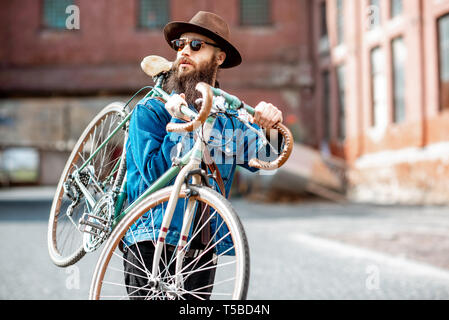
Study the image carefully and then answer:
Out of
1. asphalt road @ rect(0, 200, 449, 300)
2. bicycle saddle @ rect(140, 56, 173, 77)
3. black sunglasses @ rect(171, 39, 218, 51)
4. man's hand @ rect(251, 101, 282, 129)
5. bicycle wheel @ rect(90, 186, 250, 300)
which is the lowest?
asphalt road @ rect(0, 200, 449, 300)

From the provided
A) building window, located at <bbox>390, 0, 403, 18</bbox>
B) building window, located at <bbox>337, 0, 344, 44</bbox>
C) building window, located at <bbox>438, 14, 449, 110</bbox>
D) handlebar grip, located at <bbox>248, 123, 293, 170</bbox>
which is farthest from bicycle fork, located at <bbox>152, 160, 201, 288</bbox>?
building window, located at <bbox>337, 0, 344, 44</bbox>

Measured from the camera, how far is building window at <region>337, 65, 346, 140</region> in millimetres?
23812

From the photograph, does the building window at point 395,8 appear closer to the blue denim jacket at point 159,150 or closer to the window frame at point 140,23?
the window frame at point 140,23

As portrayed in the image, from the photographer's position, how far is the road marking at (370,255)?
7.09 metres

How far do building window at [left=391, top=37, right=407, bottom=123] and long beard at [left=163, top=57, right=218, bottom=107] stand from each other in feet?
57.9

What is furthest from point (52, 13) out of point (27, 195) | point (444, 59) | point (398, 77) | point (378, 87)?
point (444, 59)

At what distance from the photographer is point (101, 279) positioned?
261cm

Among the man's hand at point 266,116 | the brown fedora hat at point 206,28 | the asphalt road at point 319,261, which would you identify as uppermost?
the brown fedora hat at point 206,28

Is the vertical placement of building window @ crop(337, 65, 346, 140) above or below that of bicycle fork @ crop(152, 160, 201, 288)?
above

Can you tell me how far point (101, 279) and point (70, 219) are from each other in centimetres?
81

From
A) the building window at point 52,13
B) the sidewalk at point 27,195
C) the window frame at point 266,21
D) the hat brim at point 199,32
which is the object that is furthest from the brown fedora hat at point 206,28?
the building window at point 52,13

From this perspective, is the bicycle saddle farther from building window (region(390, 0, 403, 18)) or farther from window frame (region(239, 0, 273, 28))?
window frame (region(239, 0, 273, 28))

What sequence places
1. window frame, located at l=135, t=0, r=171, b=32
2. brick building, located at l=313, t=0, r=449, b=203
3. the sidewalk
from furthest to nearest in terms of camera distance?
window frame, located at l=135, t=0, r=171, b=32 < the sidewalk < brick building, located at l=313, t=0, r=449, b=203
